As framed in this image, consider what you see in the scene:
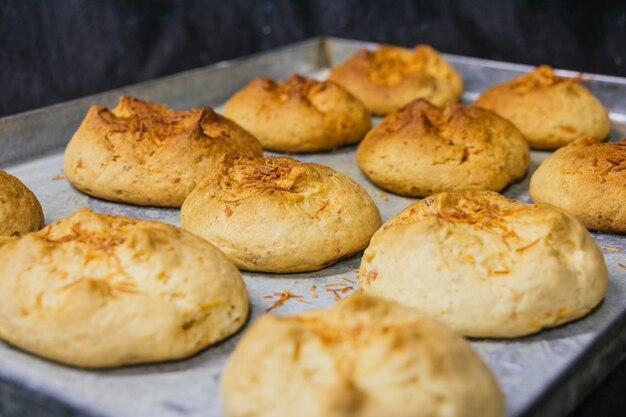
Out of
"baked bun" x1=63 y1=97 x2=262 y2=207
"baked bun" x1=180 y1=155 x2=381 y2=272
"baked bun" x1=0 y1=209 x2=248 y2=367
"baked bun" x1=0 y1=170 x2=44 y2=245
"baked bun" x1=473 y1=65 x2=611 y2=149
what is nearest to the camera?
"baked bun" x1=0 y1=209 x2=248 y2=367

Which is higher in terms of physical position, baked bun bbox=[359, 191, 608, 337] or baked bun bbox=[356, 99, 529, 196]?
baked bun bbox=[359, 191, 608, 337]

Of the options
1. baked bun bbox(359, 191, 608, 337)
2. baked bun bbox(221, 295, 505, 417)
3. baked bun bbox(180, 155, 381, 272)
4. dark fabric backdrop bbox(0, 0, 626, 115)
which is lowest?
dark fabric backdrop bbox(0, 0, 626, 115)

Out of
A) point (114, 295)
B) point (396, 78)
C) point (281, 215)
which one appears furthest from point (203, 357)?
point (396, 78)

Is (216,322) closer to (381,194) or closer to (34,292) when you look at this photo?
(34,292)

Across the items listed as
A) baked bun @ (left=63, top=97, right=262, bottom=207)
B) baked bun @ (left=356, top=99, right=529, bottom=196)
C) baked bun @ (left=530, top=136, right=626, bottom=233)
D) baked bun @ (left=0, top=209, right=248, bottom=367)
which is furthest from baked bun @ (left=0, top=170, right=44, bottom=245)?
baked bun @ (left=530, top=136, right=626, bottom=233)

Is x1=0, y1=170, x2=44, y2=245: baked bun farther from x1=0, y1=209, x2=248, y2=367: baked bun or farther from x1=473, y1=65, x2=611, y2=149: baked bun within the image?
x1=473, y1=65, x2=611, y2=149: baked bun

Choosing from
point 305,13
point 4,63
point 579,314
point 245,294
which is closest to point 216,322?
point 245,294

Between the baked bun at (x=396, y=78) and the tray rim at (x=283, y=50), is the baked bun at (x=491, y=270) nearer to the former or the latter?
the baked bun at (x=396, y=78)

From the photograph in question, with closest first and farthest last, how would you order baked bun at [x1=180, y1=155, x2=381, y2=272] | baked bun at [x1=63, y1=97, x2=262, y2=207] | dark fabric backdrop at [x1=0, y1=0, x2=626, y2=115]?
baked bun at [x1=180, y1=155, x2=381, y2=272]
baked bun at [x1=63, y1=97, x2=262, y2=207]
dark fabric backdrop at [x1=0, y1=0, x2=626, y2=115]
